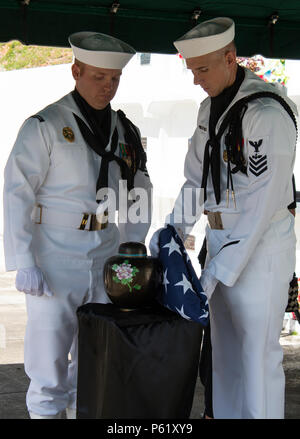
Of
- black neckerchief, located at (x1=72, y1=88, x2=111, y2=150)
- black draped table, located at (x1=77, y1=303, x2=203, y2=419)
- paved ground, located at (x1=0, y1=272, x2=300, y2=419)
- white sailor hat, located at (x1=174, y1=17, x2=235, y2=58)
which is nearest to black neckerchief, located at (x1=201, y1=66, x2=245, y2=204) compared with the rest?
white sailor hat, located at (x1=174, y1=17, x2=235, y2=58)

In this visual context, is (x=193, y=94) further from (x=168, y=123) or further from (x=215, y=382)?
(x=215, y=382)

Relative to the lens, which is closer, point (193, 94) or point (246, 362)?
point (246, 362)

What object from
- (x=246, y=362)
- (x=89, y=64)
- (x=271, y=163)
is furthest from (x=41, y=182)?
(x=246, y=362)

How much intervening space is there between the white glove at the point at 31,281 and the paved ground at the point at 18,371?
3.92 ft

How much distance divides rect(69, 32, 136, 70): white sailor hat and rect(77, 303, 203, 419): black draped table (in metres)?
1.03

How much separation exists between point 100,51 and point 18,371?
8.19ft

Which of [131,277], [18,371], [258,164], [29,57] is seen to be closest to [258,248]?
[258,164]

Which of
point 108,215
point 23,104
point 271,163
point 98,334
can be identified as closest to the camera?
point 98,334

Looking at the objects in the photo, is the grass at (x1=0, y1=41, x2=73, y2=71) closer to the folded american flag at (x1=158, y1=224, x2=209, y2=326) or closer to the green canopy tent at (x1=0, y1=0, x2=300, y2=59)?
the green canopy tent at (x1=0, y1=0, x2=300, y2=59)

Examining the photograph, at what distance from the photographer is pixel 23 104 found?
46.4 ft

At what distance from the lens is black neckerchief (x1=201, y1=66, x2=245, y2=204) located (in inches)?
102

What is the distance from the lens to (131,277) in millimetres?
2234

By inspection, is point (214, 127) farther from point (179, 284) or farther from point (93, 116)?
point (179, 284)

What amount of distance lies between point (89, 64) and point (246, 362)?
4.35 feet
